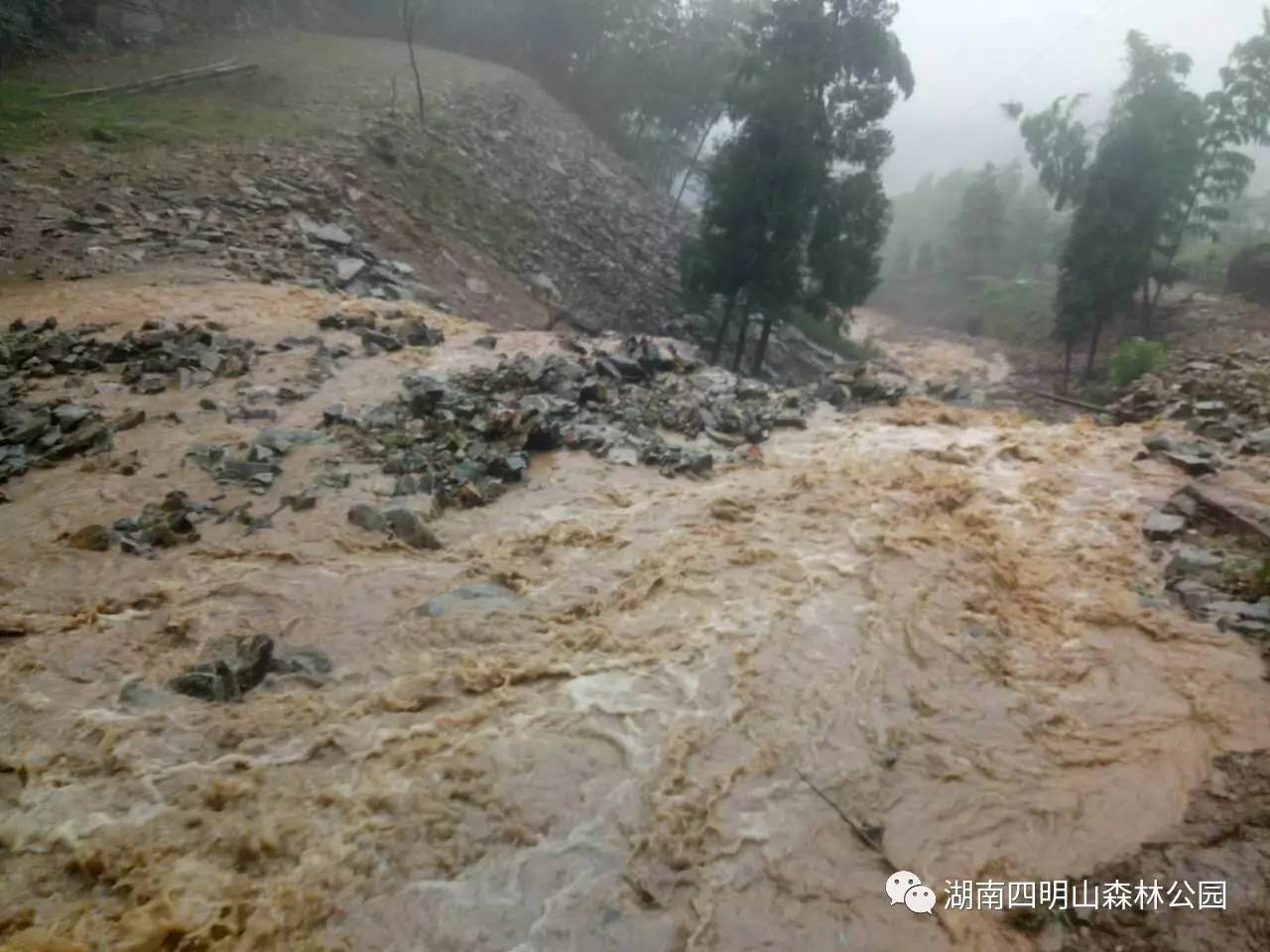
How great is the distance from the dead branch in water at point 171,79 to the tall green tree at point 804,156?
13.9 meters

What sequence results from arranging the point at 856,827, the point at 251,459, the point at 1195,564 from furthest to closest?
the point at 251,459 < the point at 1195,564 < the point at 856,827

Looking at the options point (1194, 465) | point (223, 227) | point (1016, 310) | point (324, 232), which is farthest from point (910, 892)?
point (1016, 310)

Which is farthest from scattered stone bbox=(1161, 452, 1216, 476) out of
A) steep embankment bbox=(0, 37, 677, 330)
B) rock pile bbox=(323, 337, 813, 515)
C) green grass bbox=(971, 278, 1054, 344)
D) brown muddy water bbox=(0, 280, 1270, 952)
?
green grass bbox=(971, 278, 1054, 344)

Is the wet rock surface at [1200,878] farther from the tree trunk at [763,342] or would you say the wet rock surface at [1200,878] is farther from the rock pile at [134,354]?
the tree trunk at [763,342]

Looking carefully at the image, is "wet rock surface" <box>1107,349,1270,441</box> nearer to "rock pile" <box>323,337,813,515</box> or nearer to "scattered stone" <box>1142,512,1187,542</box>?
"scattered stone" <box>1142,512,1187,542</box>

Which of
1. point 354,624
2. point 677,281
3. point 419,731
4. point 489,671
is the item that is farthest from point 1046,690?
point 677,281

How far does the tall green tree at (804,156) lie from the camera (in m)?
16.7

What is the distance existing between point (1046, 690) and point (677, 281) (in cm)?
1963

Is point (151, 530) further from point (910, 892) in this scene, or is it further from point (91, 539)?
point (910, 892)

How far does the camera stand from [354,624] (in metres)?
6.34

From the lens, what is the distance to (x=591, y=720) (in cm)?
543

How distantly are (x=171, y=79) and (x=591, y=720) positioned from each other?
2264 cm

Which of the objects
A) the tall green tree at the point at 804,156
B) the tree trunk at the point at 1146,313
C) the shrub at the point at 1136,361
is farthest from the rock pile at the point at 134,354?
the tree trunk at the point at 1146,313

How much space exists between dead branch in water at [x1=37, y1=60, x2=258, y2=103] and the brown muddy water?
15.0 meters
